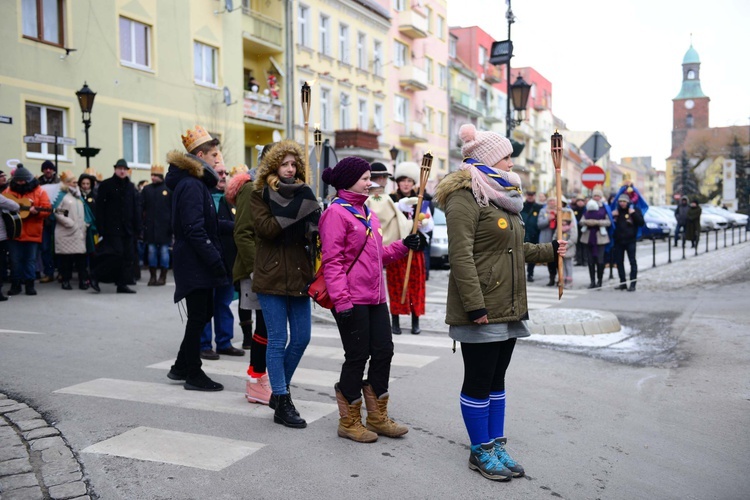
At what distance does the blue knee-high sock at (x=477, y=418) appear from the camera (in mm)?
4352

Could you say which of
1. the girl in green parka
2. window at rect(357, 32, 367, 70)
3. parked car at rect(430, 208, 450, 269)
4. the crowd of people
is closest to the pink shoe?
the crowd of people

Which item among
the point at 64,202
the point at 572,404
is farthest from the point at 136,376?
the point at 64,202

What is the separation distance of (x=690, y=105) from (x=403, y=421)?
144997 mm

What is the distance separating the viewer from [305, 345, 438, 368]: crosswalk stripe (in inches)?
293

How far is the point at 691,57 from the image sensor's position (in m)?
136

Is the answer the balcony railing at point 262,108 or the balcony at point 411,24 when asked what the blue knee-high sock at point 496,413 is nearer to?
the balcony railing at point 262,108

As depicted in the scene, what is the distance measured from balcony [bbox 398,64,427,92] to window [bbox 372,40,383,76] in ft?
9.52

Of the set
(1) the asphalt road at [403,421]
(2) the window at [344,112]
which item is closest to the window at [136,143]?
(2) the window at [344,112]

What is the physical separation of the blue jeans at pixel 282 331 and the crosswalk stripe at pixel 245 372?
4.17ft

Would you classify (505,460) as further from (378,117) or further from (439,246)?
(378,117)

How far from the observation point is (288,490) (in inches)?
155

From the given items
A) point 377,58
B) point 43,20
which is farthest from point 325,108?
point 43,20

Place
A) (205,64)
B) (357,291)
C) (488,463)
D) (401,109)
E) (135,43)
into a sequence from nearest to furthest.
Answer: (488,463) < (357,291) < (135,43) < (205,64) < (401,109)

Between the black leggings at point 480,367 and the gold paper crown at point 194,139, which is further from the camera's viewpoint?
the gold paper crown at point 194,139
